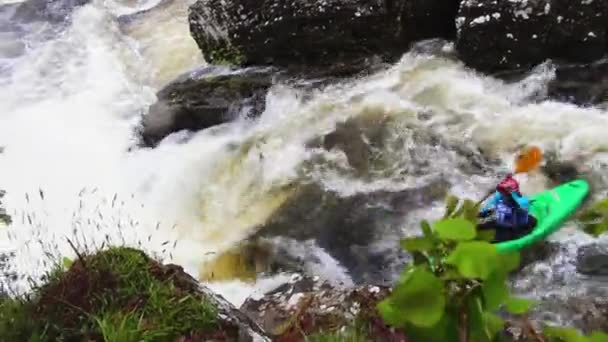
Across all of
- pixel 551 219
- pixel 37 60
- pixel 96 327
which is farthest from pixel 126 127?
pixel 96 327

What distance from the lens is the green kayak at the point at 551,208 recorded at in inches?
191

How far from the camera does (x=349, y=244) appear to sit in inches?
209

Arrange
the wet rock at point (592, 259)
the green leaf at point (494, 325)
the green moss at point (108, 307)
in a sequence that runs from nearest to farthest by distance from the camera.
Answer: the green leaf at point (494, 325) < the green moss at point (108, 307) < the wet rock at point (592, 259)

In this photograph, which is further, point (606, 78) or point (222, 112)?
point (222, 112)

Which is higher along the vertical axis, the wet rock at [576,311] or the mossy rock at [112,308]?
the mossy rock at [112,308]

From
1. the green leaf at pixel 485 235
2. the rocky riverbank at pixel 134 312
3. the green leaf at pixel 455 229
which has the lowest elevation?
the rocky riverbank at pixel 134 312

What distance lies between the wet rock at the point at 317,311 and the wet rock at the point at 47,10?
22.5 feet

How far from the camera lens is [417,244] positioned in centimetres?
106

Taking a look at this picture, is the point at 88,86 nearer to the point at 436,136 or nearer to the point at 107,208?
the point at 107,208

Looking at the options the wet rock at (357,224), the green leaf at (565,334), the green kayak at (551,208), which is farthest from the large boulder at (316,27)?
the green leaf at (565,334)

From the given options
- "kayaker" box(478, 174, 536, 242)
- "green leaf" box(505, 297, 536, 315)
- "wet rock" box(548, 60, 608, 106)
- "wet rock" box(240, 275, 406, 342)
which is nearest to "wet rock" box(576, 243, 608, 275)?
"kayaker" box(478, 174, 536, 242)

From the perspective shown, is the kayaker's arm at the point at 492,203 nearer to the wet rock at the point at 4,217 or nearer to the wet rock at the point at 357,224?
the wet rock at the point at 357,224

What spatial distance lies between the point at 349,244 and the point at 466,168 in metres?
1.17

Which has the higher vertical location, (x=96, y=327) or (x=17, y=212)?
(x=96, y=327)
